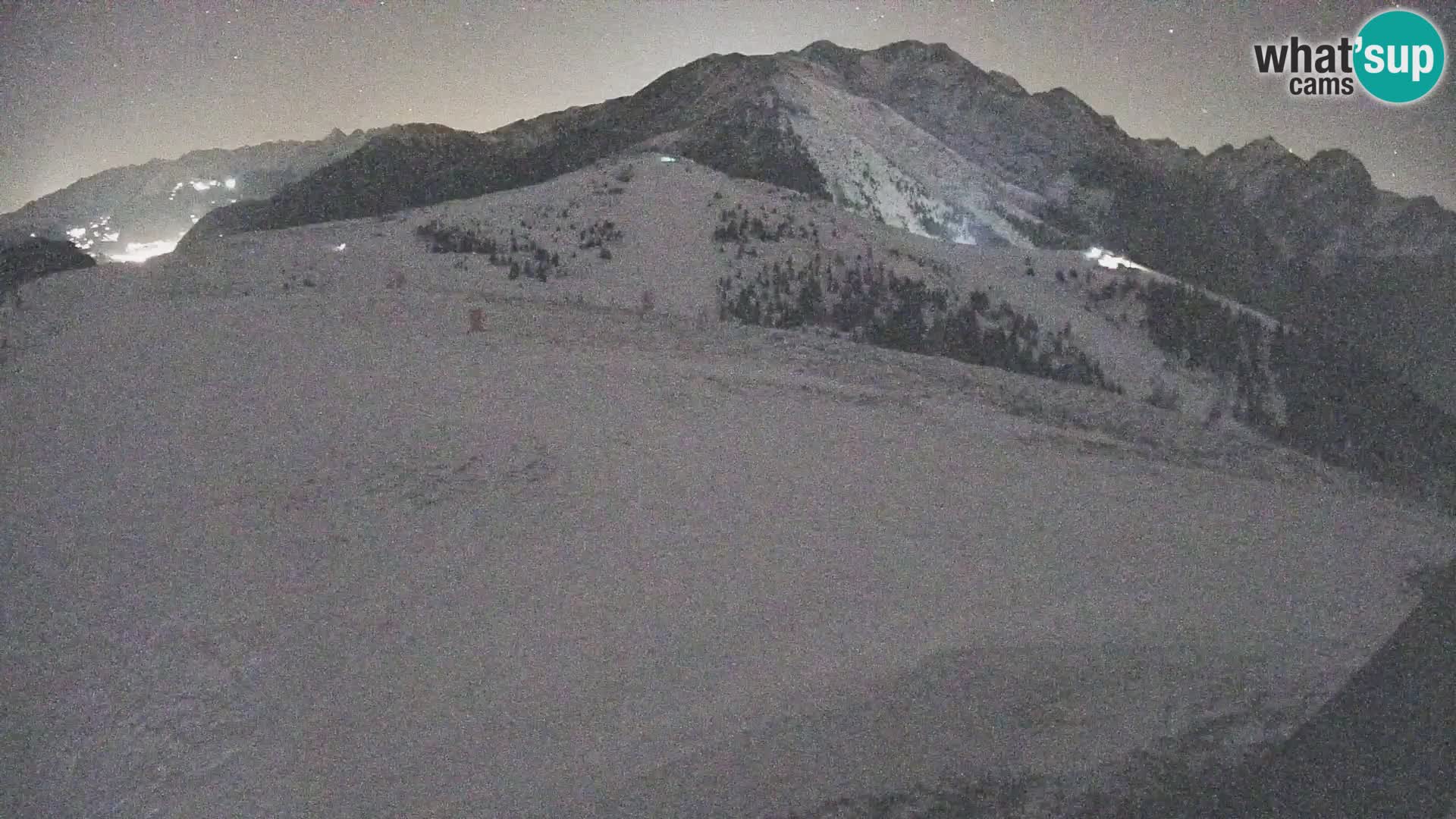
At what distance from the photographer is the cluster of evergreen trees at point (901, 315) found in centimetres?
1373

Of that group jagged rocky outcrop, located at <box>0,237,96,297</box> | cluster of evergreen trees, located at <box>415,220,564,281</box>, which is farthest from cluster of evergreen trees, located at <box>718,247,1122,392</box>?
jagged rocky outcrop, located at <box>0,237,96,297</box>

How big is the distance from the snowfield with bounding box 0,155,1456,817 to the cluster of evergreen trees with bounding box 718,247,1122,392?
3.38 m

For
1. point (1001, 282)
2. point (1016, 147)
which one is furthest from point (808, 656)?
point (1016, 147)

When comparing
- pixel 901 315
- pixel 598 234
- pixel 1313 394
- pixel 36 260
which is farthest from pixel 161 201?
pixel 1313 394

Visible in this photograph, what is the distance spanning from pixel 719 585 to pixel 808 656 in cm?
89

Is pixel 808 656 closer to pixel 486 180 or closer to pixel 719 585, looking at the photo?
pixel 719 585

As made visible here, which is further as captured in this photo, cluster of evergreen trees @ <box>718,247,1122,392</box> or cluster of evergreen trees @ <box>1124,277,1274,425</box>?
cluster of evergreen trees @ <box>1124,277,1274,425</box>

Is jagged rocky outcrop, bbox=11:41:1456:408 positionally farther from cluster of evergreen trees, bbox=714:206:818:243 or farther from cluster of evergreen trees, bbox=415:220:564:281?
cluster of evergreen trees, bbox=415:220:564:281

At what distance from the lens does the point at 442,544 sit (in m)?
5.93

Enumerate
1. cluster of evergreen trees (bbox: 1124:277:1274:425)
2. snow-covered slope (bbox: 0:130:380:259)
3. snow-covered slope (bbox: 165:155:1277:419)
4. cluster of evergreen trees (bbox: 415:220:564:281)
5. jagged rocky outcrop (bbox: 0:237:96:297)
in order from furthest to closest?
snow-covered slope (bbox: 0:130:380:259), jagged rocky outcrop (bbox: 0:237:96:297), cluster of evergreen trees (bbox: 1124:277:1274:425), cluster of evergreen trees (bbox: 415:220:564:281), snow-covered slope (bbox: 165:155:1277:419)

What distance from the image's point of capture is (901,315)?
15.3 meters

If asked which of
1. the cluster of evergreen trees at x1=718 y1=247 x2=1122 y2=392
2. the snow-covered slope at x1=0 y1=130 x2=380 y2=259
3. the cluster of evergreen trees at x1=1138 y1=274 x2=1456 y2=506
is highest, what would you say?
the snow-covered slope at x1=0 y1=130 x2=380 y2=259

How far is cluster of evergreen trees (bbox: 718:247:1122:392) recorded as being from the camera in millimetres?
13734

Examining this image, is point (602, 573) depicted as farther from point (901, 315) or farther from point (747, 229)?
point (747, 229)
